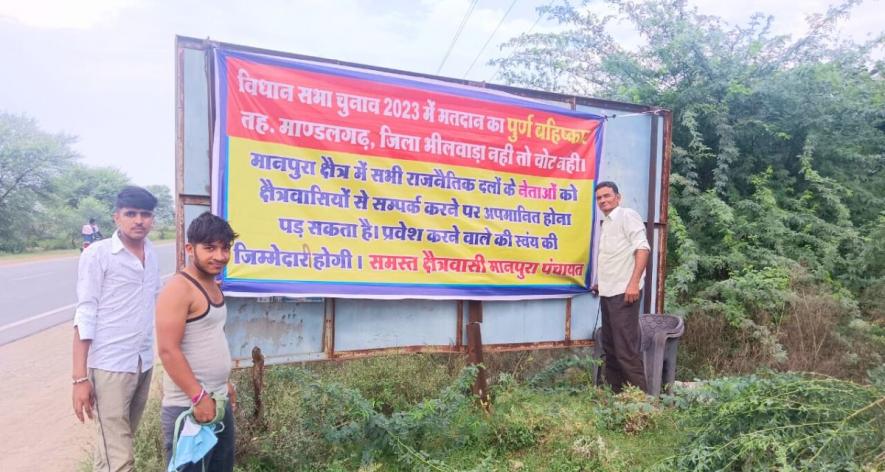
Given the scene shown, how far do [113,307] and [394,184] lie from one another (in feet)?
5.79

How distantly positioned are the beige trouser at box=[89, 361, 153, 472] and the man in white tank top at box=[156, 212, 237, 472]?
35cm

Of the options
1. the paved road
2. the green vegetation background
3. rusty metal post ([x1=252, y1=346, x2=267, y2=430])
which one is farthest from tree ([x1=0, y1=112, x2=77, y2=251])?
rusty metal post ([x1=252, y1=346, x2=267, y2=430])

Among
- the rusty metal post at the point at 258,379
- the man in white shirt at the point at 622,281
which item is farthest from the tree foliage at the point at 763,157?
the rusty metal post at the point at 258,379

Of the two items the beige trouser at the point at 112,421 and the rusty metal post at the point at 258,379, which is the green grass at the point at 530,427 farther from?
the beige trouser at the point at 112,421

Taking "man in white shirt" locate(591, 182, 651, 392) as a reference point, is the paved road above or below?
below

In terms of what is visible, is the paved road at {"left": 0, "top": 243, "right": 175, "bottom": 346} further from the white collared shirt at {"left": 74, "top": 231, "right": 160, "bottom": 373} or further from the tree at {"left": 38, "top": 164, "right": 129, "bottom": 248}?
the tree at {"left": 38, "top": 164, "right": 129, "bottom": 248}

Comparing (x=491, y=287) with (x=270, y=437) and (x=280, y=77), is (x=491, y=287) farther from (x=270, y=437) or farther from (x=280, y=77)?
(x=280, y=77)

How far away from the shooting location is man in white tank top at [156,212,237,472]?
202 centimetres

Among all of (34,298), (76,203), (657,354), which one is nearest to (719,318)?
(657,354)

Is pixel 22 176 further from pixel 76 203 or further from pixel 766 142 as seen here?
pixel 766 142

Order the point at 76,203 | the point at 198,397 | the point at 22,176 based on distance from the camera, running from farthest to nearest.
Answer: the point at 76,203, the point at 22,176, the point at 198,397

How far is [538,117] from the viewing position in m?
3.96

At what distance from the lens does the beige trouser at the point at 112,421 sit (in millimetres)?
2377

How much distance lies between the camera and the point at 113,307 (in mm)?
2434
